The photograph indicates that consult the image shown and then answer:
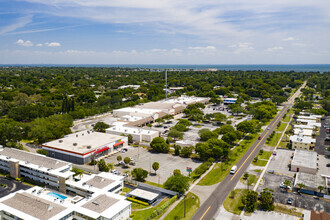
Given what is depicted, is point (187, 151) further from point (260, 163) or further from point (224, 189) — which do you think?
point (260, 163)

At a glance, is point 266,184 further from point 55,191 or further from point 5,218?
point 5,218

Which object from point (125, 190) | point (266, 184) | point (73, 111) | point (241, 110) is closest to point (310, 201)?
point (266, 184)

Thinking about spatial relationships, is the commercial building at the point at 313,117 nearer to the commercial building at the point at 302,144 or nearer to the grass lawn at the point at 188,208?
the commercial building at the point at 302,144

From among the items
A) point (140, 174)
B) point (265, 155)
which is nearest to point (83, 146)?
point (140, 174)

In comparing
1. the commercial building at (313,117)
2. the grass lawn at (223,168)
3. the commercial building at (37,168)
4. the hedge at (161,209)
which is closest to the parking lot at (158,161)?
the grass lawn at (223,168)

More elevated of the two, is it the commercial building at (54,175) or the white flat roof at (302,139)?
the white flat roof at (302,139)

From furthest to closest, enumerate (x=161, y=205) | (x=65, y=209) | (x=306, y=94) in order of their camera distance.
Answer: (x=306, y=94) → (x=161, y=205) → (x=65, y=209)

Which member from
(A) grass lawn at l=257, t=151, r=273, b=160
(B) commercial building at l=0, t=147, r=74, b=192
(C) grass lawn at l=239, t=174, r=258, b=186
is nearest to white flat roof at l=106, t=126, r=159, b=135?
(B) commercial building at l=0, t=147, r=74, b=192
